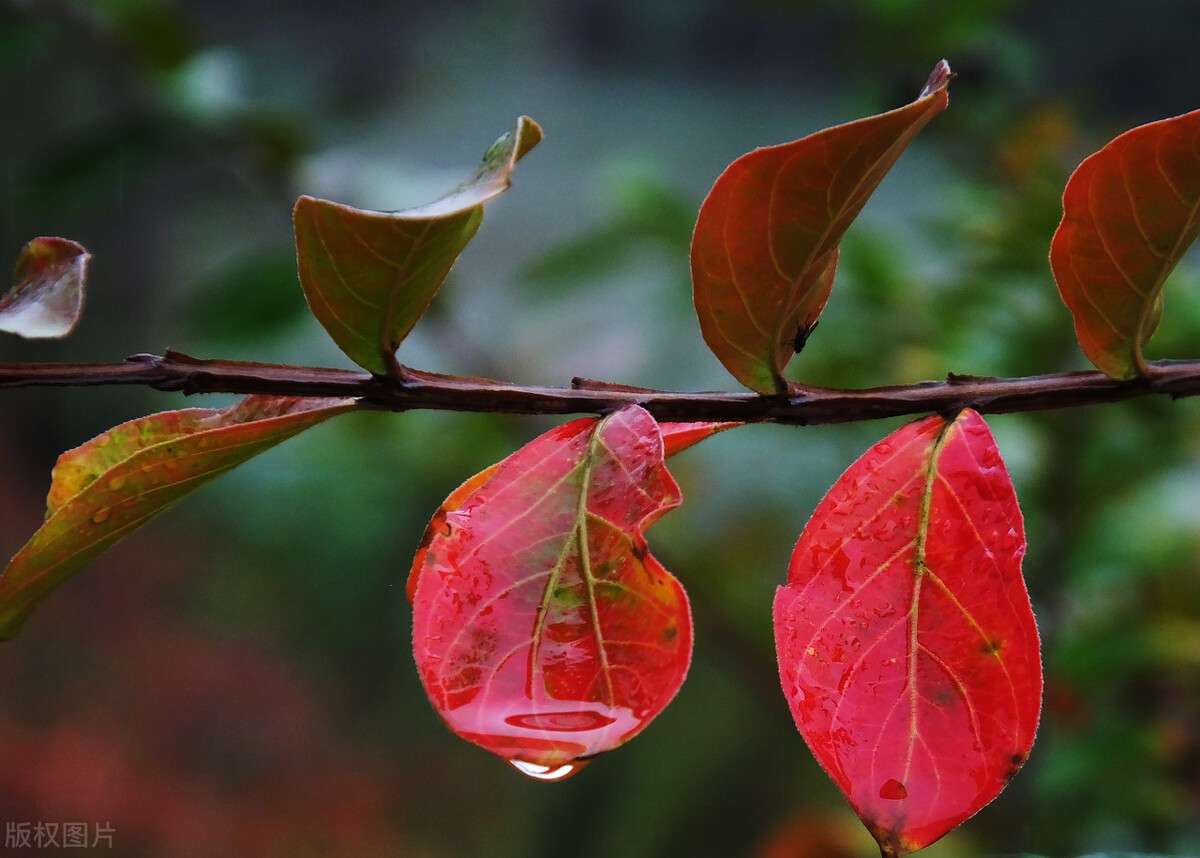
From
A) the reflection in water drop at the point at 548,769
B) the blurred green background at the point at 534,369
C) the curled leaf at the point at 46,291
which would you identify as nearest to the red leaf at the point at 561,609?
the reflection in water drop at the point at 548,769

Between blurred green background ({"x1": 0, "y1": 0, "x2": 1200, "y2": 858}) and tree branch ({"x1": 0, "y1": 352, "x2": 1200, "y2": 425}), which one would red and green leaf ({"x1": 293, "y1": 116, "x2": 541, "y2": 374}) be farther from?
blurred green background ({"x1": 0, "y1": 0, "x2": 1200, "y2": 858})

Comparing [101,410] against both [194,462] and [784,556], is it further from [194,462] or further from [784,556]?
[194,462]

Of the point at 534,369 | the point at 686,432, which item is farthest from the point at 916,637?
the point at 534,369

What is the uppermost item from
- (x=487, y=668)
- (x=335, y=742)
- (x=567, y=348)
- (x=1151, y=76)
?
(x=1151, y=76)

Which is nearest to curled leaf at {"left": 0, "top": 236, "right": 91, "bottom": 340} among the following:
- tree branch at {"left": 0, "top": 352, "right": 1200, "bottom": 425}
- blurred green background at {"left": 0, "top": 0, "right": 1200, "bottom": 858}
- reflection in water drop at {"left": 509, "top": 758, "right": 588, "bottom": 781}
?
tree branch at {"left": 0, "top": 352, "right": 1200, "bottom": 425}

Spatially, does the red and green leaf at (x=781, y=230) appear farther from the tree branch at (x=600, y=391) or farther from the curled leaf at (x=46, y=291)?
the curled leaf at (x=46, y=291)

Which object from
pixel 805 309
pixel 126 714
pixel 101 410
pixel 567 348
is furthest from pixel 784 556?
pixel 101 410

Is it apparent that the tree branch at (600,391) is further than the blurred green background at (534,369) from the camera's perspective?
No
